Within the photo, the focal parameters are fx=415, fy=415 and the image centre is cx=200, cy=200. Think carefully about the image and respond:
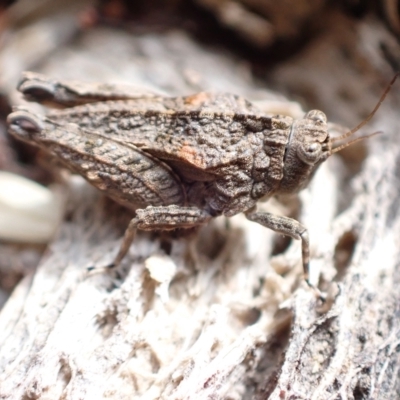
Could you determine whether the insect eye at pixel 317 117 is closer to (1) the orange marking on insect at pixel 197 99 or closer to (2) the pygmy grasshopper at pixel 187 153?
(2) the pygmy grasshopper at pixel 187 153

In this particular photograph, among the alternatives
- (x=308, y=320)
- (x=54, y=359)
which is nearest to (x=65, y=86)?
(x=54, y=359)

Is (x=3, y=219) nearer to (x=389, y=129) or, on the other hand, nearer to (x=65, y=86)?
(x=65, y=86)

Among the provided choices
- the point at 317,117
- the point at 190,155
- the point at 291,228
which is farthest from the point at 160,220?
the point at 317,117

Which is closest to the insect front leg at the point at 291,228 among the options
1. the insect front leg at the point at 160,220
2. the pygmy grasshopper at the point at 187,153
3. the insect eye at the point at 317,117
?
the pygmy grasshopper at the point at 187,153

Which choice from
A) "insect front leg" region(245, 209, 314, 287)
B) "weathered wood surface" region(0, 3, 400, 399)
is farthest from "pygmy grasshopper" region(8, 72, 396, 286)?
"weathered wood surface" region(0, 3, 400, 399)

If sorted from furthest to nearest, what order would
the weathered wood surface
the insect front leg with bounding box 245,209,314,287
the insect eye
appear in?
1. the insect eye
2. the insect front leg with bounding box 245,209,314,287
3. the weathered wood surface

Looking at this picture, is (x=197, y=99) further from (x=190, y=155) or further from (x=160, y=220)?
(x=160, y=220)

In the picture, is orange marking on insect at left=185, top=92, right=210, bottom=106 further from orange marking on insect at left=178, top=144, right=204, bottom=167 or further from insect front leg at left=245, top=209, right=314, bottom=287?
insect front leg at left=245, top=209, right=314, bottom=287
